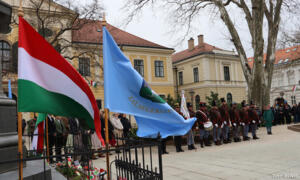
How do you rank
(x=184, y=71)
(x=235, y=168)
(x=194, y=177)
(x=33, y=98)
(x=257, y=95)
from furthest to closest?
(x=184, y=71) → (x=257, y=95) → (x=235, y=168) → (x=194, y=177) → (x=33, y=98)

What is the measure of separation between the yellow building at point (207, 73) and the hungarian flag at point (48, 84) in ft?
113

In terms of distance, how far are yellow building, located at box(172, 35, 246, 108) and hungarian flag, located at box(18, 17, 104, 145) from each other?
3435 cm

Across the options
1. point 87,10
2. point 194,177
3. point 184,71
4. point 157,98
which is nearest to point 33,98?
point 157,98

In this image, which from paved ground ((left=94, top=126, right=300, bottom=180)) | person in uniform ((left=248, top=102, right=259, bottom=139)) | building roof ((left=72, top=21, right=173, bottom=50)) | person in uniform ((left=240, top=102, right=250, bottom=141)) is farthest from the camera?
building roof ((left=72, top=21, right=173, bottom=50))

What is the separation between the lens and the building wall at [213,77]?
37250 millimetres

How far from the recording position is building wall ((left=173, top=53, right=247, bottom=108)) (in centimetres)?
3725

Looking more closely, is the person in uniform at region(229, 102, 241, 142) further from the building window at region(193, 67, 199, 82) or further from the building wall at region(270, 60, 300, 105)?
the building wall at region(270, 60, 300, 105)

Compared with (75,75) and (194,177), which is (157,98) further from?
(194,177)

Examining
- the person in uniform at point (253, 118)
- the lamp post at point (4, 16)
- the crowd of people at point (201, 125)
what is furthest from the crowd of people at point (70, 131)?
the person in uniform at point (253, 118)

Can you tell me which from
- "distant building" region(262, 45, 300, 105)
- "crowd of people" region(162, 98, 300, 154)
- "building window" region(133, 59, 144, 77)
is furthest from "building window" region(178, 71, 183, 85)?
"crowd of people" region(162, 98, 300, 154)

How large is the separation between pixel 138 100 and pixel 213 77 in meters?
36.0

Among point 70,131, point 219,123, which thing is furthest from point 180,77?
point 70,131

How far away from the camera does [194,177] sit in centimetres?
515

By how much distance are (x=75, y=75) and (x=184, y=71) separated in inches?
1515
